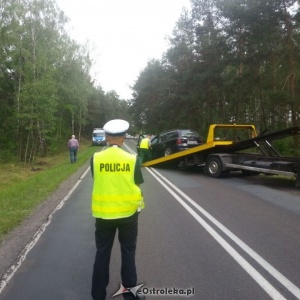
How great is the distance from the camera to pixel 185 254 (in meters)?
4.86

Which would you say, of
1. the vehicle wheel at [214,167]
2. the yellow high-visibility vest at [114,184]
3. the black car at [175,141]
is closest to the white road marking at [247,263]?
the yellow high-visibility vest at [114,184]

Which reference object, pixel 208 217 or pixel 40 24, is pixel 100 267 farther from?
pixel 40 24

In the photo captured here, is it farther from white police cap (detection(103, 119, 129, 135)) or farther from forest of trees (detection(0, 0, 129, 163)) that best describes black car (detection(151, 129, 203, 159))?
white police cap (detection(103, 119, 129, 135))

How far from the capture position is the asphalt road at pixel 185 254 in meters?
3.79

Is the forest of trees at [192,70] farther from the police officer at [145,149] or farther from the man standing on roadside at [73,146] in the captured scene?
the police officer at [145,149]

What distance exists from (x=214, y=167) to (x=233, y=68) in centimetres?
1476

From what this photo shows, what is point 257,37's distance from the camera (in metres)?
20.7

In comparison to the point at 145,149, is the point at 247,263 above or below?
below

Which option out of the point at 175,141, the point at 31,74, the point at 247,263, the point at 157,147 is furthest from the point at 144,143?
the point at 31,74

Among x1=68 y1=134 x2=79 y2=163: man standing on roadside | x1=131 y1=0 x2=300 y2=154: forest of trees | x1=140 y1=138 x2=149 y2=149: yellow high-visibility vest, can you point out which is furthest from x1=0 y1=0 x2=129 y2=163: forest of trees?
x1=131 y1=0 x2=300 y2=154: forest of trees

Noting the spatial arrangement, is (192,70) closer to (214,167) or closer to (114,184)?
(214,167)

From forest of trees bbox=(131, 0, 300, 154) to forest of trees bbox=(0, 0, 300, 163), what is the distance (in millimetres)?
59

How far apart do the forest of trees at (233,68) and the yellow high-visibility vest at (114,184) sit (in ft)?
60.7

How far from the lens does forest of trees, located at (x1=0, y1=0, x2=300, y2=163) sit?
2044 centimetres
